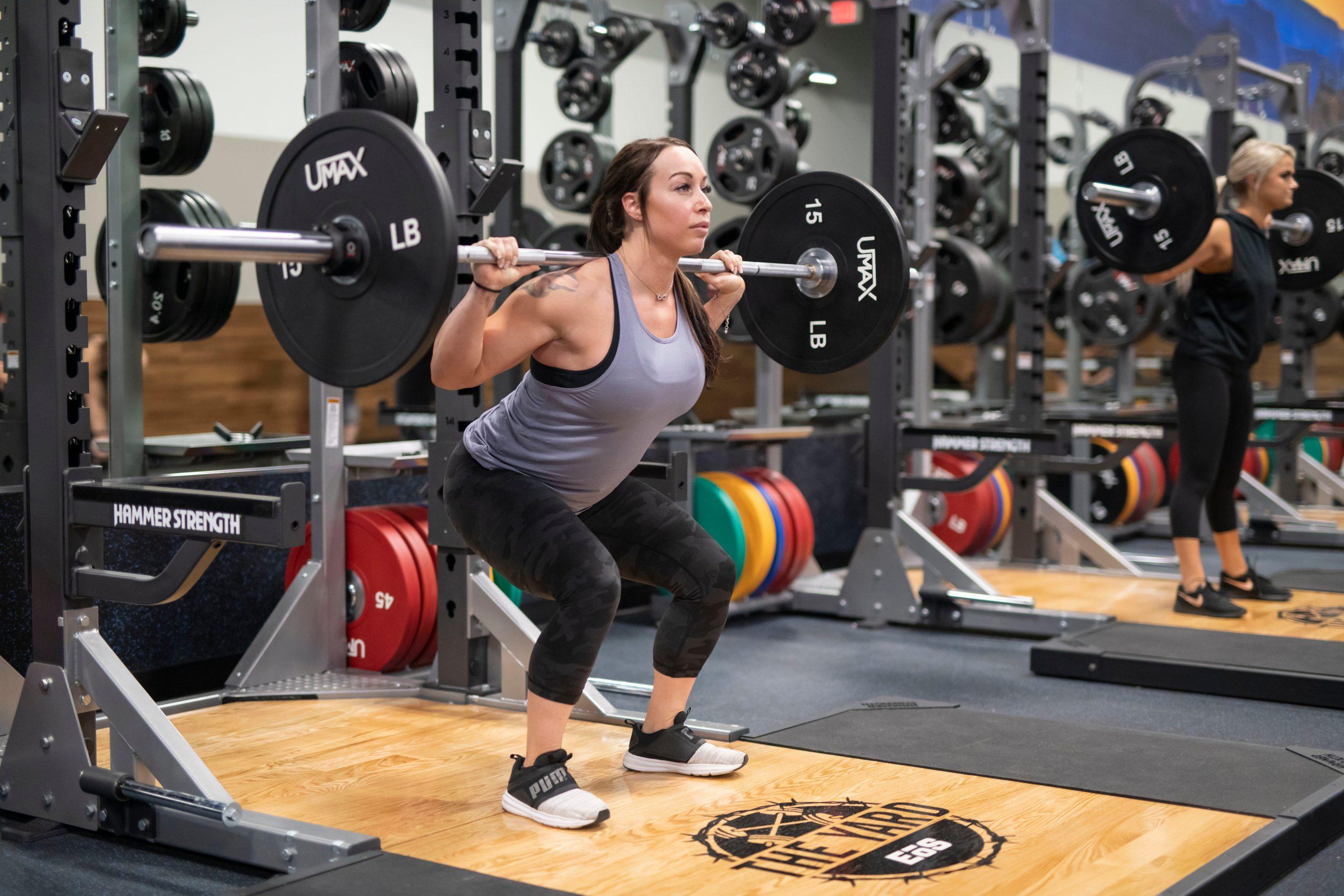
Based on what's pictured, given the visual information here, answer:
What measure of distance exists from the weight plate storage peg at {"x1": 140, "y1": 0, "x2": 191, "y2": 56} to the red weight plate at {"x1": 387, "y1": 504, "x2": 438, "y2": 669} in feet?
4.89

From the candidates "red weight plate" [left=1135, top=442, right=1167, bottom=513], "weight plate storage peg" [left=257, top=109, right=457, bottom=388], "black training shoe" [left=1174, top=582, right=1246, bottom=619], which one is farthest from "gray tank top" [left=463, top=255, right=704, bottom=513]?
"red weight plate" [left=1135, top=442, right=1167, bottom=513]

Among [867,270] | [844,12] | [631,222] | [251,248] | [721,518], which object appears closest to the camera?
[251,248]

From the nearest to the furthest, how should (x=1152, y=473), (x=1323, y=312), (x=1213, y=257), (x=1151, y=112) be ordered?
1. (x=1213, y=257)
2. (x=1152, y=473)
3. (x=1151, y=112)
4. (x=1323, y=312)

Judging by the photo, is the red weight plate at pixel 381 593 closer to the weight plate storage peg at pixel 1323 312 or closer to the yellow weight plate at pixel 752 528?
the yellow weight plate at pixel 752 528

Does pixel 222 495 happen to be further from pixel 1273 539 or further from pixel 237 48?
pixel 1273 539

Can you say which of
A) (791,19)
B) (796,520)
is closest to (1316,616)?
(796,520)

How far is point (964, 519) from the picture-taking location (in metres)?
5.79

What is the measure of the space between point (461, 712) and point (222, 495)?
1.14m

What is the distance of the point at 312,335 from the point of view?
89.6 inches

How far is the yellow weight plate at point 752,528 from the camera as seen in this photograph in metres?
4.93

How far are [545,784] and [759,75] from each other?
3.86 metres

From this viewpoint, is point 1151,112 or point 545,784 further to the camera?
point 1151,112

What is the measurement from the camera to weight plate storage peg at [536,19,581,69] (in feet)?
19.7

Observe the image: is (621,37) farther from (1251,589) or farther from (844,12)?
(1251,589)
